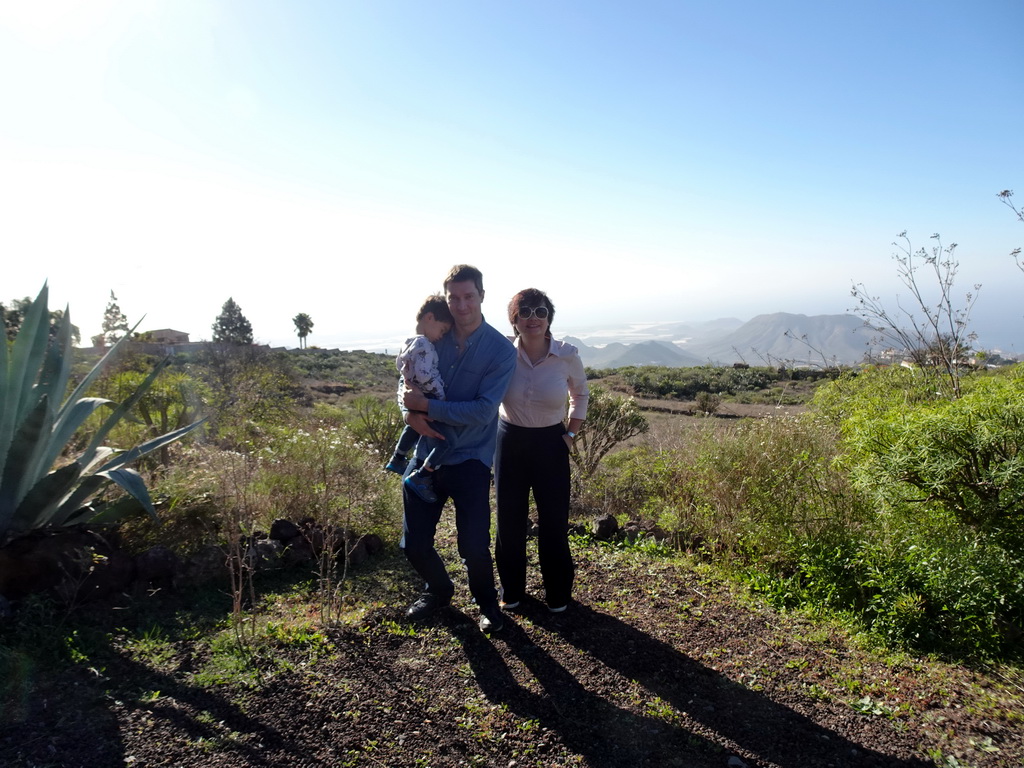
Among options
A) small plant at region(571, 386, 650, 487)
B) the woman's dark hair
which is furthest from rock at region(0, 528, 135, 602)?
small plant at region(571, 386, 650, 487)

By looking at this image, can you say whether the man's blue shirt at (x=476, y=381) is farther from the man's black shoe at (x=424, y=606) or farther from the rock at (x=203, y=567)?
the rock at (x=203, y=567)

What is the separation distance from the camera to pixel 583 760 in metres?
2.30

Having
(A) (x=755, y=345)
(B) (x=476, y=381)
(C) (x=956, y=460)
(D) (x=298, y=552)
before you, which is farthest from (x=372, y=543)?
(A) (x=755, y=345)

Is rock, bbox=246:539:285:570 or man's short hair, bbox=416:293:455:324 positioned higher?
man's short hair, bbox=416:293:455:324

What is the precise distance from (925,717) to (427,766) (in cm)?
201

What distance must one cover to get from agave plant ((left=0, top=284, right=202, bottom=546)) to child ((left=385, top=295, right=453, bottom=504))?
50.1 inches

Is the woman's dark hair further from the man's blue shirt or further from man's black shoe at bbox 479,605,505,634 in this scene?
man's black shoe at bbox 479,605,505,634

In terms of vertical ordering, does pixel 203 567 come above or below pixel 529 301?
below

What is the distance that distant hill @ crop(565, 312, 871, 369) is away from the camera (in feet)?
21.0

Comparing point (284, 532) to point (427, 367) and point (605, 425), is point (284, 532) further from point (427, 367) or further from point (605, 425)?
point (605, 425)

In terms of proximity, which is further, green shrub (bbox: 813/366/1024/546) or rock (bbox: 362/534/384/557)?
rock (bbox: 362/534/384/557)

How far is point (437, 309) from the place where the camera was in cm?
318

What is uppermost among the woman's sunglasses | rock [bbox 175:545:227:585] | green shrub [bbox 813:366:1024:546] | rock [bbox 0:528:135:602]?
the woman's sunglasses

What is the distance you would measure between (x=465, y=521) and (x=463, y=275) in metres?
1.25
